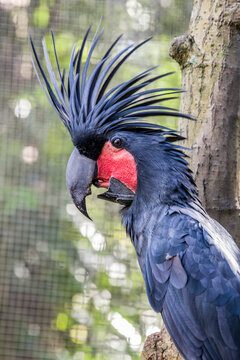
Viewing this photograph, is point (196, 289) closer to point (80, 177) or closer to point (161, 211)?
point (161, 211)

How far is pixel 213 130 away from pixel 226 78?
23 centimetres

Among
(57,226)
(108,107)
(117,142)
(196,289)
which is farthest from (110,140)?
(57,226)

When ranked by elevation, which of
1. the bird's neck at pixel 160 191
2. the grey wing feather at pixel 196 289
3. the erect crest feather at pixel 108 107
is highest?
the erect crest feather at pixel 108 107

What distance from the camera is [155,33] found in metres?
3.69

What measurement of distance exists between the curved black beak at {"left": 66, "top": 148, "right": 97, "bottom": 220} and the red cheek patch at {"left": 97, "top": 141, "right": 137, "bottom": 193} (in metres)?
0.04

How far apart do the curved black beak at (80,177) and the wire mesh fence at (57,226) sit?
161cm

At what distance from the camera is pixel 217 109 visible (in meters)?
2.04

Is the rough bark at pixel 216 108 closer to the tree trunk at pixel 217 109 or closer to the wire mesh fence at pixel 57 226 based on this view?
the tree trunk at pixel 217 109

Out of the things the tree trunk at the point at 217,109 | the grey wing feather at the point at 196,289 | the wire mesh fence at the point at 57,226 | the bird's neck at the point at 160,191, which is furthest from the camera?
the wire mesh fence at the point at 57,226

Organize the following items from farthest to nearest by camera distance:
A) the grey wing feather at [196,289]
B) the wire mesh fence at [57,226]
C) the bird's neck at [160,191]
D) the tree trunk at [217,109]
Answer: the wire mesh fence at [57,226]
the tree trunk at [217,109]
the bird's neck at [160,191]
the grey wing feather at [196,289]

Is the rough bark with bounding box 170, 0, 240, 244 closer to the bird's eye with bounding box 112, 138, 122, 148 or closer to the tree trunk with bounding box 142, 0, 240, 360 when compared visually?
the tree trunk with bounding box 142, 0, 240, 360

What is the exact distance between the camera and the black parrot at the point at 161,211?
1.62 metres

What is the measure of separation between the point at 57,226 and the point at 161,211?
190 cm

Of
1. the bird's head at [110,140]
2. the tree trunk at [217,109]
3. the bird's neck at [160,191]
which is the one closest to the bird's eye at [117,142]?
the bird's head at [110,140]
